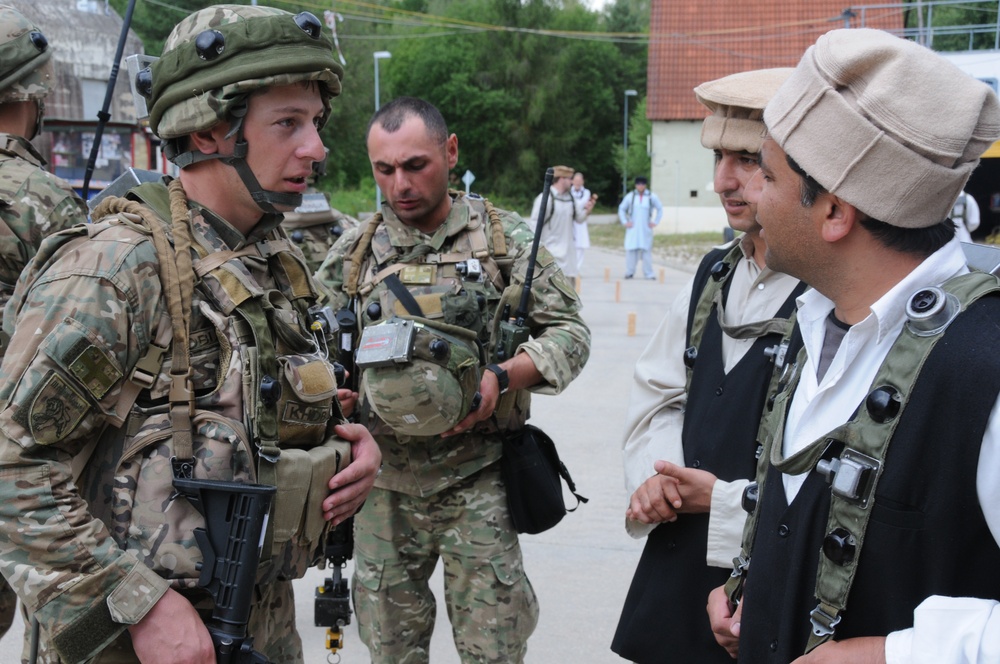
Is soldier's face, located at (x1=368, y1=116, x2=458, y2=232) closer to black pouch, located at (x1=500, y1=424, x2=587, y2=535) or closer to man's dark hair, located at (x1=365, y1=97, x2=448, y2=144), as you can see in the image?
man's dark hair, located at (x1=365, y1=97, x2=448, y2=144)

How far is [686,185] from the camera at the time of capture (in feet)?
124

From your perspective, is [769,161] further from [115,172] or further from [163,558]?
[115,172]

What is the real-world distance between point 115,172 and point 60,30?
43.1 ft

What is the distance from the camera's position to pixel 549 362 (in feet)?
10.8

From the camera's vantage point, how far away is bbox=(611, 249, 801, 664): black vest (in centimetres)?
238

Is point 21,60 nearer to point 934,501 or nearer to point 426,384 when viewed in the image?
point 426,384

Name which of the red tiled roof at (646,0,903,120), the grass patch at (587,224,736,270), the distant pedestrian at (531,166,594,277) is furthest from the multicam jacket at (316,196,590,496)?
the red tiled roof at (646,0,903,120)

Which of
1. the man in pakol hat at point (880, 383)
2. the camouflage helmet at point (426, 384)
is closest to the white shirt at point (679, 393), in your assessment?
the man in pakol hat at point (880, 383)

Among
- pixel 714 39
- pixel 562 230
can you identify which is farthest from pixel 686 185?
pixel 562 230

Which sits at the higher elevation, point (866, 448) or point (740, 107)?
point (740, 107)

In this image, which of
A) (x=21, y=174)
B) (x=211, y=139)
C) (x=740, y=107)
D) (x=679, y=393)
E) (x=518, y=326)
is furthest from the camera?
(x=518, y=326)

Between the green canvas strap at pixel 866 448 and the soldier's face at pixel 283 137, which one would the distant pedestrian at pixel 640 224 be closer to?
the soldier's face at pixel 283 137

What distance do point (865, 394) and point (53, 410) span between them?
1.56 metres

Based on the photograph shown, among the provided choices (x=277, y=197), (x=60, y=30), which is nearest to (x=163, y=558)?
(x=277, y=197)
